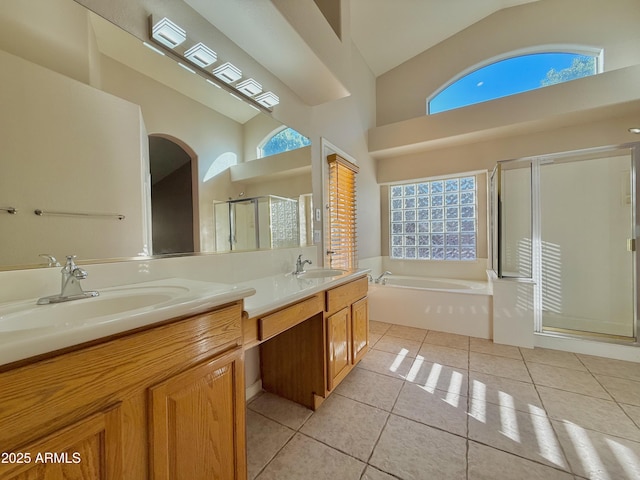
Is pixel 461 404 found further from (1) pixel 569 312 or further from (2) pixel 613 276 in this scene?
(2) pixel 613 276

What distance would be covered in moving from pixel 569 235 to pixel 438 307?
1813 mm

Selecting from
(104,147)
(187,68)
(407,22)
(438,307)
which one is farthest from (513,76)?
(104,147)

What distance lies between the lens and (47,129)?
0.92 meters

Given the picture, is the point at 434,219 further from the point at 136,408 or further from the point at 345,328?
the point at 136,408

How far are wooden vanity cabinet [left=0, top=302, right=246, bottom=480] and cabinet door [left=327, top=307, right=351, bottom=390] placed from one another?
2.37 ft

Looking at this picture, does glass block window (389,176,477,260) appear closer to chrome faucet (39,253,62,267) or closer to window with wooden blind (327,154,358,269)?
window with wooden blind (327,154,358,269)

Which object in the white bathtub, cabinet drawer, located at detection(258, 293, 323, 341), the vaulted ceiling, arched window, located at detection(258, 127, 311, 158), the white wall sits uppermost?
the vaulted ceiling

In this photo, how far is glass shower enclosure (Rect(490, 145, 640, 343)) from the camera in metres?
2.64

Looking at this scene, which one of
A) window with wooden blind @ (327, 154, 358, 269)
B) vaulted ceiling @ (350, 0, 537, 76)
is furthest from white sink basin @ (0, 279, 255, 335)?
vaulted ceiling @ (350, 0, 537, 76)

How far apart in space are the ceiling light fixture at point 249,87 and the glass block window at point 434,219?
2.99 meters

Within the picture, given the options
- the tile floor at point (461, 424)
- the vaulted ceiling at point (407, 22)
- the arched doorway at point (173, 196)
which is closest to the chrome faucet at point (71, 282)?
the arched doorway at point (173, 196)

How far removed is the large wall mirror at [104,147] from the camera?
2.85 ft

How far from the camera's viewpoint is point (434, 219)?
3963 mm

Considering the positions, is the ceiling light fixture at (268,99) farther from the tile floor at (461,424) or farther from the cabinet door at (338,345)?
the tile floor at (461,424)
